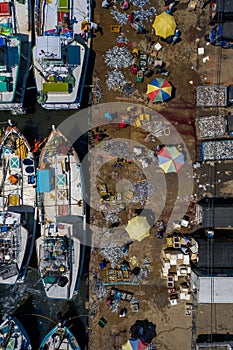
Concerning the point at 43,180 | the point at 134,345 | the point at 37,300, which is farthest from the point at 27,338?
the point at 43,180

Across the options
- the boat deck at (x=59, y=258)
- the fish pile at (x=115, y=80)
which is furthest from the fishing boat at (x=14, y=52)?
the boat deck at (x=59, y=258)

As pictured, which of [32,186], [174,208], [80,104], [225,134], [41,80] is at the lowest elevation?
[174,208]

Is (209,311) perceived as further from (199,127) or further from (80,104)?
(80,104)

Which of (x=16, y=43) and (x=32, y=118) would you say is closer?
(x=16, y=43)

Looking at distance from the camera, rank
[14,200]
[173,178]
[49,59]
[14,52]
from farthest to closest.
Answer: [173,178] → [14,200] → [14,52] → [49,59]

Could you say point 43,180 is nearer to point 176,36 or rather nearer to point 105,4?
point 105,4

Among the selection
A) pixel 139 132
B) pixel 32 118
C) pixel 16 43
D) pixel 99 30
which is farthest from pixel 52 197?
pixel 99 30

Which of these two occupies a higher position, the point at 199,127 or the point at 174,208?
the point at 199,127
